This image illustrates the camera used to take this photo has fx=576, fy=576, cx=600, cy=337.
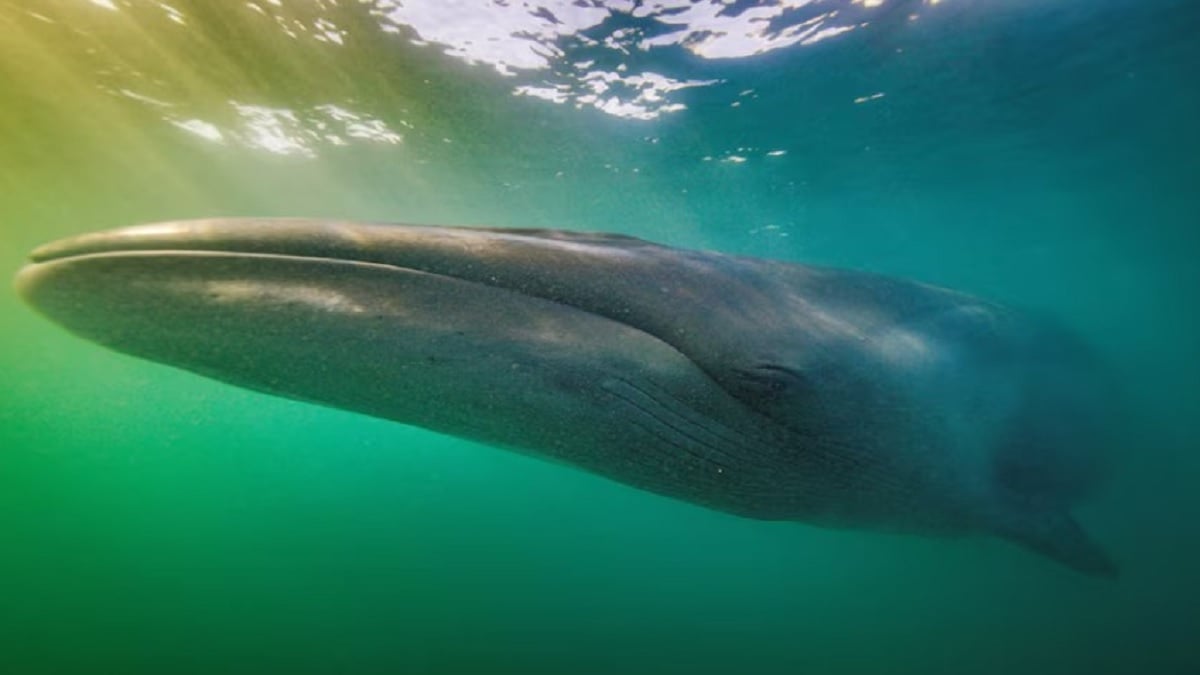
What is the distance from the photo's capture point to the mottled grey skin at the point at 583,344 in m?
1.75

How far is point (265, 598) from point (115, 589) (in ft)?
20.9

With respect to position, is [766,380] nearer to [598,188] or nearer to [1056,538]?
[1056,538]

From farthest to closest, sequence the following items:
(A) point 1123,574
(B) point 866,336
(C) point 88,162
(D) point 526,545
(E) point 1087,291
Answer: (E) point 1087,291
(D) point 526,545
(C) point 88,162
(A) point 1123,574
(B) point 866,336

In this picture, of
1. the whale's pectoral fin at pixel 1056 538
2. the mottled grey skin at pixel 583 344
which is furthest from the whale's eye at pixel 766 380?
the whale's pectoral fin at pixel 1056 538

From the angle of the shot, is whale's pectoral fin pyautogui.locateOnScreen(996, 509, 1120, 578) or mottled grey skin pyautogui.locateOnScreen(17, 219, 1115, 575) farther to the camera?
whale's pectoral fin pyautogui.locateOnScreen(996, 509, 1120, 578)

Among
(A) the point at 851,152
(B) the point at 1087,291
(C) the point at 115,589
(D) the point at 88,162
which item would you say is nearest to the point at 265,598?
(C) the point at 115,589

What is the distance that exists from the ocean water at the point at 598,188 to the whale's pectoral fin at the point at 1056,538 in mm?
690

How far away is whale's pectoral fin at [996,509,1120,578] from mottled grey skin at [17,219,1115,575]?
1.49m

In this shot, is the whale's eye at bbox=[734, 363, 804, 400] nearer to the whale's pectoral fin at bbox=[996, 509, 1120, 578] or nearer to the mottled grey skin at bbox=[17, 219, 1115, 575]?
the mottled grey skin at bbox=[17, 219, 1115, 575]

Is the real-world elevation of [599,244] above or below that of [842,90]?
below

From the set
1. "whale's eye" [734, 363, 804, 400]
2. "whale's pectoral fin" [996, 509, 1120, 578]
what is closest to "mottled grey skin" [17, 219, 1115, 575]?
"whale's eye" [734, 363, 804, 400]

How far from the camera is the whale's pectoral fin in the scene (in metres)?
5.17

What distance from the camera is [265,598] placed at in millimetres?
16625

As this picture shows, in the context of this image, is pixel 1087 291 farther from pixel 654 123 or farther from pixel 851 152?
pixel 654 123
